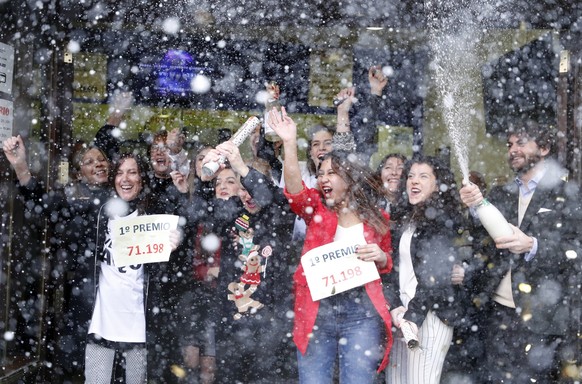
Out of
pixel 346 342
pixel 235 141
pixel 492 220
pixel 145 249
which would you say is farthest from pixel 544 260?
pixel 145 249

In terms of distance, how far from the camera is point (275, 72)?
679 centimetres

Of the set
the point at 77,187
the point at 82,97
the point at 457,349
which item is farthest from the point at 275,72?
the point at 457,349

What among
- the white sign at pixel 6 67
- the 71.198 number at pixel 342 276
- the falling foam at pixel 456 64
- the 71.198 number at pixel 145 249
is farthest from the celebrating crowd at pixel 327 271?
the falling foam at pixel 456 64

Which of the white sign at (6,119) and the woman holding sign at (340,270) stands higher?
the white sign at (6,119)

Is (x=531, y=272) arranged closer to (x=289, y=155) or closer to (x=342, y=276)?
(x=342, y=276)

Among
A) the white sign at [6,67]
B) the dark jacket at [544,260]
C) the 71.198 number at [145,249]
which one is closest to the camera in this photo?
the dark jacket at [544,260]

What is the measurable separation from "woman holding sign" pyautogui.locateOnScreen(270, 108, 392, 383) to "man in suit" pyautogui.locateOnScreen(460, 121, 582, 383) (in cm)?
67

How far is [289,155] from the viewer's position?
3977 mm

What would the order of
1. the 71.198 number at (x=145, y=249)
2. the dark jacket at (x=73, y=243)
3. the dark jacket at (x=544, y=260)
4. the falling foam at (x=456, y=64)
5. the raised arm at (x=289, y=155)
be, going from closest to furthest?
the raised arm at (x=289, y=155) < the dark jacket at (x=544, y=260) < the 71.198 number at (x=145, y=249) < the dark jacket at (x=73, y=243) < the falling foam at (x=456, y=64)

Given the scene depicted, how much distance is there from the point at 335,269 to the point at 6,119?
8.83 ft

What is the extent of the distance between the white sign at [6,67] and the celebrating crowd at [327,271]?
0.40 meters

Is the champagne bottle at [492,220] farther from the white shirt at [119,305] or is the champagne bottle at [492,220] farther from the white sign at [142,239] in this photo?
the white shirt at [119,305]

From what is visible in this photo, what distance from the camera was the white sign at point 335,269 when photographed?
4043 mm

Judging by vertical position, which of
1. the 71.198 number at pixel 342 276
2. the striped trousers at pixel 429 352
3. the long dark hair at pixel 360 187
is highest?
the long dark hair at pixel 360 187
